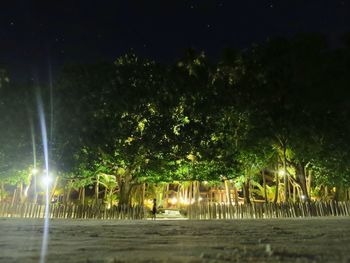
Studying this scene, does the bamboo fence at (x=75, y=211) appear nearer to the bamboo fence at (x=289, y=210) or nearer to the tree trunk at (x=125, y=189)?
the tree trunk at (x=125, y=189)

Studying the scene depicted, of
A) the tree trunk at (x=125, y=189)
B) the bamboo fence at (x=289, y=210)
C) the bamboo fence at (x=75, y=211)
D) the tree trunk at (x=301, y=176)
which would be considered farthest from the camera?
the tree trunk at (x=301, y=176)

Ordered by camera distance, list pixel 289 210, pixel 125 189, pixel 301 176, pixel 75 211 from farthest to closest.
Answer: pixel 301 176, pixel 125 189, pixel 75 211, pixel 289 210

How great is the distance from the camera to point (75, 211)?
69.3 feet

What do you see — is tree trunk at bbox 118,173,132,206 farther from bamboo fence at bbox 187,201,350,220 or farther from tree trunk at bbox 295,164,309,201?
tree trunk at bbox 295,164,309,201

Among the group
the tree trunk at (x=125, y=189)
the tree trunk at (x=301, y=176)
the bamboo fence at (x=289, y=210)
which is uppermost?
the tree trunk at (x=301, y=176)

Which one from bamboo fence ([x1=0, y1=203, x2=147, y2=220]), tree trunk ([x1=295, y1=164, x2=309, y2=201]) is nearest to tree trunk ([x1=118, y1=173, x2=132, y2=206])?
bamboo fence ([x1=0, y1=203, x2=147, y2=220])

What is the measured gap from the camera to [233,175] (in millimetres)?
22422

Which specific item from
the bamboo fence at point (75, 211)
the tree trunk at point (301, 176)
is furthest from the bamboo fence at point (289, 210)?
the bamboo fence at point (75, 211)

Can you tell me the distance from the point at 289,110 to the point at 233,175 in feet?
17.2

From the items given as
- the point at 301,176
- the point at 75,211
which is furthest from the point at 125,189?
the point at 301,176

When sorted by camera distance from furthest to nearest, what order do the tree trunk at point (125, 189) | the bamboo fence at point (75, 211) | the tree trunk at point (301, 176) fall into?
the tree trunk at point (301, 176), the tree trunk at point (125, 189), the bamboo fence at point (75, 211)

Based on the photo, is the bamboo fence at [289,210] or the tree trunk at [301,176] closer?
the bamboo fence at [289,210]

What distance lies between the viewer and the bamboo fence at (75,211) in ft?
66.7

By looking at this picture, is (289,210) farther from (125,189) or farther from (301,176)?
(125,189)
